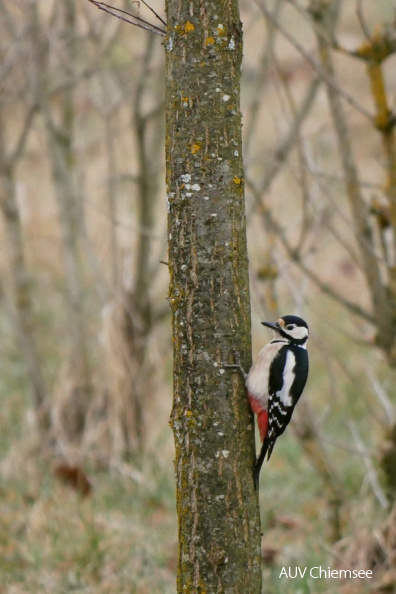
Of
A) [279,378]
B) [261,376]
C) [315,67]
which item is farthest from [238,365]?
[315,67]

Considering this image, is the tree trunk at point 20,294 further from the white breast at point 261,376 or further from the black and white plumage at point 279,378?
the white breast at point 261,376

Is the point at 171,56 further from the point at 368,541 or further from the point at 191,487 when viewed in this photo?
the point at 368,541

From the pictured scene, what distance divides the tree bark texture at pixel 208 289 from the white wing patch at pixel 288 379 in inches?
24.5

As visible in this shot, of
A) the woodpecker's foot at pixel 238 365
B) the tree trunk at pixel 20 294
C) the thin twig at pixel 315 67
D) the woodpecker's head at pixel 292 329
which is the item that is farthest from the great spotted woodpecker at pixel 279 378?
the tree trunk at pixel 20 294

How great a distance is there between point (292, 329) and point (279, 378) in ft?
1.30

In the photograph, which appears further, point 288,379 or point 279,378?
point 288,379

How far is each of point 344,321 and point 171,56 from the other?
7.58m

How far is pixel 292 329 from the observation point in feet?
10.7

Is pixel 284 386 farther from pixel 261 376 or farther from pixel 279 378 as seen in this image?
pixel 261 376

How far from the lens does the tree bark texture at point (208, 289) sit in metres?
2.25

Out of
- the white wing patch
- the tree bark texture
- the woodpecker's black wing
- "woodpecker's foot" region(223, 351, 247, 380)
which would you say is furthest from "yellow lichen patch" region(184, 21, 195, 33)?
the white wing patch

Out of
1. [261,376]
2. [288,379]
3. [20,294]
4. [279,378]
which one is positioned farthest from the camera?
[20,294]

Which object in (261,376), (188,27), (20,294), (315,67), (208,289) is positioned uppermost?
(315,67)

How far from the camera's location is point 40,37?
619 cm
